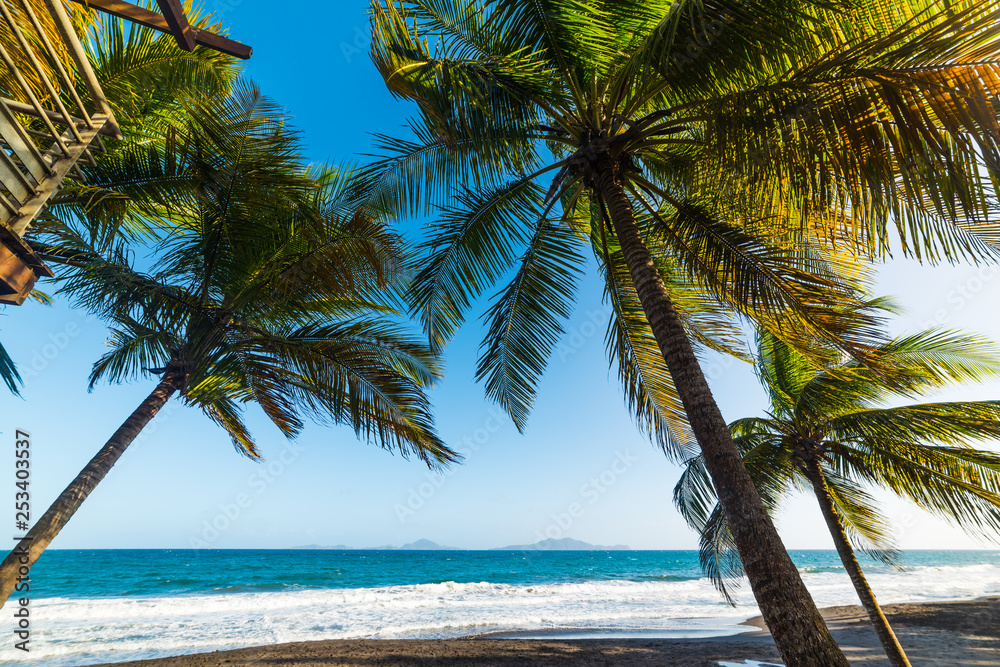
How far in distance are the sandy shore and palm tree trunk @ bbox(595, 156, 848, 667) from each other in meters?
7.01

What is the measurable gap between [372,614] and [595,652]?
29.4ft

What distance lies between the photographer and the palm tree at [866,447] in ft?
17.4

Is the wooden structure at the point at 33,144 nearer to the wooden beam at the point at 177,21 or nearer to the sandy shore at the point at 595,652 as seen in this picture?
the wooden beam at the point at 177,21

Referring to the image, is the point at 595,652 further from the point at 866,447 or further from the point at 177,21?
the point at 177,21

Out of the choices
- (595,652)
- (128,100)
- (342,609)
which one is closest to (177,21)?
(128,100)

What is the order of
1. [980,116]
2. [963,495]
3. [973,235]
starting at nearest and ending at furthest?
1. [980,116]
2. [973,235]
3. [963,495]

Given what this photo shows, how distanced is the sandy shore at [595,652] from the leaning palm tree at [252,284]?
4.75 meters

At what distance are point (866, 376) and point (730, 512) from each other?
11.9 feet

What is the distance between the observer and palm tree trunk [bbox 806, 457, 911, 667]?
595 centimetres

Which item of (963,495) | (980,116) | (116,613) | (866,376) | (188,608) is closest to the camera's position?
(980,116)

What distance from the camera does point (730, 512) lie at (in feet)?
9.09

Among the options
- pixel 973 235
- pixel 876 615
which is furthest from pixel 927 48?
pixel 876 615

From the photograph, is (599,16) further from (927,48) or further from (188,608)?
(188,608)

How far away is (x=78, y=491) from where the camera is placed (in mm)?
4145
